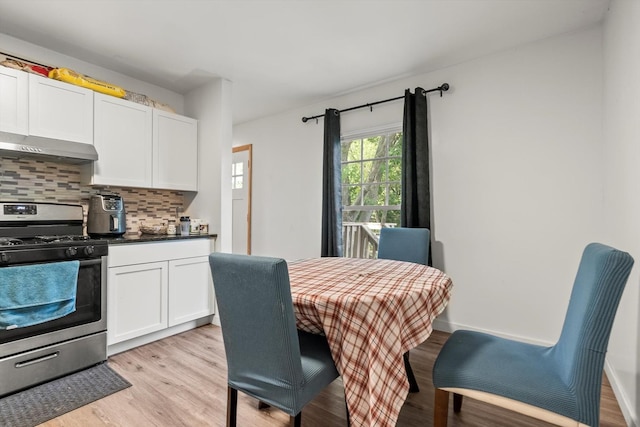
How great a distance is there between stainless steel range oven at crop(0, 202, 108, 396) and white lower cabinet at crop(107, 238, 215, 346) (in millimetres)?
116

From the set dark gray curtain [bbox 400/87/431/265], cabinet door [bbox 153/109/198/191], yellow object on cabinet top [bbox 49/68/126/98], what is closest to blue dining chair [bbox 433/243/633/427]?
dark gray curtain [bbox 400/87/431/265]

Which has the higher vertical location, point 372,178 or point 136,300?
point 372,178

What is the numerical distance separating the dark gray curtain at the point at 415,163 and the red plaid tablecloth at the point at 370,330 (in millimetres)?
1588

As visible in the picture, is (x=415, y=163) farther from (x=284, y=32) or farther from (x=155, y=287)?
(x=155, y=287)

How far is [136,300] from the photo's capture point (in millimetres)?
2545

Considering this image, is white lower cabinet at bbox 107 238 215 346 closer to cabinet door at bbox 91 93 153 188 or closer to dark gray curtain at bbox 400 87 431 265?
cabinet door at bbox 91 93 153 188

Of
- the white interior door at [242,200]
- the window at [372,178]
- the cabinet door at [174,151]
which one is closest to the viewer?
the cabinet door at [174,151]

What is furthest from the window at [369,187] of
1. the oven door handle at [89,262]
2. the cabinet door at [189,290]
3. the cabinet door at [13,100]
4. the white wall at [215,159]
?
the cabinet door at [13,100]

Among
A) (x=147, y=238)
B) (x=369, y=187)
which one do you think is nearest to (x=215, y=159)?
(x=147, y=238)

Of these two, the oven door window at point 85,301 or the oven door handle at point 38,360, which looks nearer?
the oven door handle at point 38,360

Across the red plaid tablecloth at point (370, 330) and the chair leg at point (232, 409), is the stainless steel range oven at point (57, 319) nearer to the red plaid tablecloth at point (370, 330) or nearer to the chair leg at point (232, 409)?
the chair leg at point (232, 409)

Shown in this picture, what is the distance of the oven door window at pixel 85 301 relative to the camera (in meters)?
2.08

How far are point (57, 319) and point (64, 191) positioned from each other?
3.86 ft

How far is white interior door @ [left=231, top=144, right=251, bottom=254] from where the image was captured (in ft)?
A: 15.1
